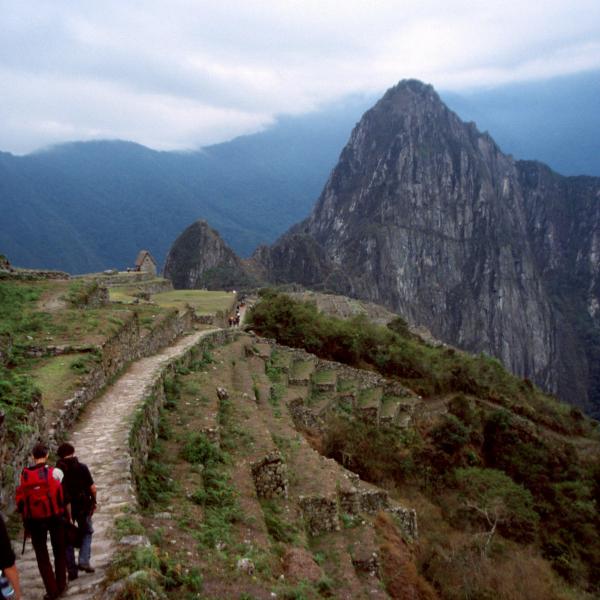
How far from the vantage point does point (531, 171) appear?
649ft

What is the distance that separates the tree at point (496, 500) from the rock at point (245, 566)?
11624mm

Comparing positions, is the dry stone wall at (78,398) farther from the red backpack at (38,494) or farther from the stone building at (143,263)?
the stone building at (143,263)

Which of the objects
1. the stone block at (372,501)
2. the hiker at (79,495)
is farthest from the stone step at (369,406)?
the hiker at (79,495)

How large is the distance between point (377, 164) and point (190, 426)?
478 ft

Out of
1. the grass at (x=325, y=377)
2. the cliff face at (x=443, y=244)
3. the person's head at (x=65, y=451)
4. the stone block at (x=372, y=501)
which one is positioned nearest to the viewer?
the person's head at (x=65, y=451)

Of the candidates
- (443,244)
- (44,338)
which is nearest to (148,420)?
(44,338)

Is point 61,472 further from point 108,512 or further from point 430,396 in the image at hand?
point 430,396

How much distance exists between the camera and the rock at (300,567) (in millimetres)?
7344

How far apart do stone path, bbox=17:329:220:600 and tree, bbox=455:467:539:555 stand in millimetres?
11377

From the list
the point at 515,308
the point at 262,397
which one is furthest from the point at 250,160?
the point at 262,397

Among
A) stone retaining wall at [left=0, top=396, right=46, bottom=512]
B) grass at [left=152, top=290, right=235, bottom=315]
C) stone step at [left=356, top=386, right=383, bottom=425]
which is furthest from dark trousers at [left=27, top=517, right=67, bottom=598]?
grass at [left=152, top=290, right=235, bottom=315]

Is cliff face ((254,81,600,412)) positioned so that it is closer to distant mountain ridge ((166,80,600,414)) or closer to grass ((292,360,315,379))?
distant mountain ridge ((166,80,600,414))

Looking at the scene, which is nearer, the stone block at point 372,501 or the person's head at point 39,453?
the person's head at point 39,453

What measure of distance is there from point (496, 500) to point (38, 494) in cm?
1668
